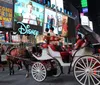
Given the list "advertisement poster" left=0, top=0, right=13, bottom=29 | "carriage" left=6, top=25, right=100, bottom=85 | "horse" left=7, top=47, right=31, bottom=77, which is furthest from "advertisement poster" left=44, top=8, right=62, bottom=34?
"carriage" left=6, top=25, right=100, bottom=85

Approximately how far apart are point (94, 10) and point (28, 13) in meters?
17.1

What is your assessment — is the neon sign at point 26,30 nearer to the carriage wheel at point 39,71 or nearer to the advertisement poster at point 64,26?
the advertisement poster at point 64,26

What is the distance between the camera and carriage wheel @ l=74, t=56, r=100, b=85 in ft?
26.0

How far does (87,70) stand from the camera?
809cm

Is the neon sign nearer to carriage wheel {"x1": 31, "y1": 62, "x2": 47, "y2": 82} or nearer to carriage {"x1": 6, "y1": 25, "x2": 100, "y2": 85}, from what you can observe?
carriage {"x1": 6, "y1": 25, "x2": 100, "y2": 85}

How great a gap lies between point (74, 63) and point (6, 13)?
23.3 meters

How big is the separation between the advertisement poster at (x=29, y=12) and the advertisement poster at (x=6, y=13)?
78.3 inches

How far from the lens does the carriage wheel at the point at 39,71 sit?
30.6 feet

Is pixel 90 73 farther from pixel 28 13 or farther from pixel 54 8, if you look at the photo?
pixel 54 8

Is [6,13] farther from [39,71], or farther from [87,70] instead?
[87,70]

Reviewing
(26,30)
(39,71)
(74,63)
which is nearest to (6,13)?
(26,30)

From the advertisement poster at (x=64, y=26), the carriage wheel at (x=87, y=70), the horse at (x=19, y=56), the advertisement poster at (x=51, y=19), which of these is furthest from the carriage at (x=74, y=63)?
the advertisement poster at (x=64, y=26)

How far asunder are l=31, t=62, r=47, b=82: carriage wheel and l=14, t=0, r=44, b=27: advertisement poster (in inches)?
972

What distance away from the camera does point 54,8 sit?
155 ft
